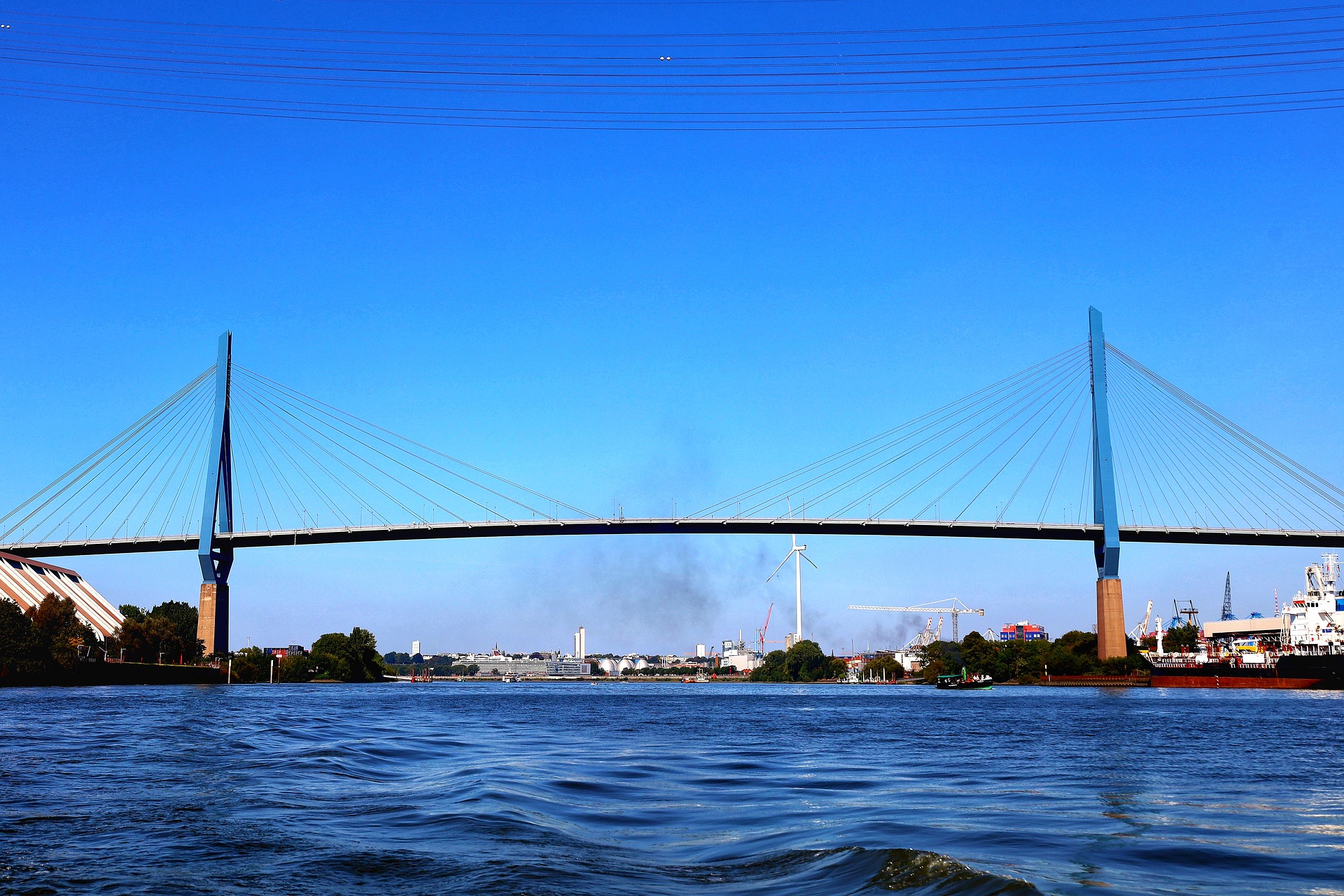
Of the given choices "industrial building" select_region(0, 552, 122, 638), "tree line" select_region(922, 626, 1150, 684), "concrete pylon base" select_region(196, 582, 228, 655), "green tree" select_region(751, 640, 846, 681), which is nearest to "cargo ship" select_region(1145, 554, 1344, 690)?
"tree line" select_region(922, 626, 1150, 684)

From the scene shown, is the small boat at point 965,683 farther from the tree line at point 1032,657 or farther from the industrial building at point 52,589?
the industrial building at point 52,589

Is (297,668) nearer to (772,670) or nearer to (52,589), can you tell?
(52,589)

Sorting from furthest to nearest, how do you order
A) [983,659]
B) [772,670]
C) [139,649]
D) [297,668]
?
[772,670] → [297,668] → [983,659] → [139,649]

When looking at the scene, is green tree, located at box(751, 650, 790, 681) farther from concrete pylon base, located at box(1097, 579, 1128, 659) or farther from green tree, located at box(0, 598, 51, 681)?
green tree, located at box(0, 598, 51, 681)

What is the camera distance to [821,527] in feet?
222

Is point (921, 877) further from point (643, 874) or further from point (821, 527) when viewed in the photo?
point (821, 527)

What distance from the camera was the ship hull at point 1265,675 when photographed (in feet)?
218

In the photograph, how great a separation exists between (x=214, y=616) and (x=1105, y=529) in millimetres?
55401

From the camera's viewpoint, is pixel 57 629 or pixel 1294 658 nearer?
pixel 57 629

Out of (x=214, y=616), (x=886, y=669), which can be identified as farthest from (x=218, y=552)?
(x=886, y=669)

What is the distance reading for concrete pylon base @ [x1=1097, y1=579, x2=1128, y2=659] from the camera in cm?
6266

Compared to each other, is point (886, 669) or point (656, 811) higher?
point (656, 811)

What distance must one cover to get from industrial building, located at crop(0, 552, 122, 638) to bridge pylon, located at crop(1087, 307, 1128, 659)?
60.4 m

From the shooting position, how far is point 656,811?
12.0m
